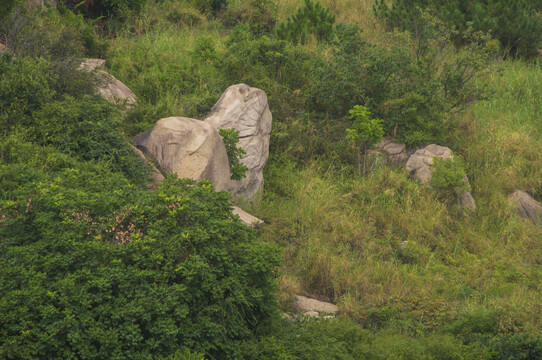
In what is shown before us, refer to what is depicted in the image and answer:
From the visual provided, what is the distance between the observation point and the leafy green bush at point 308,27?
A: 42.4ft

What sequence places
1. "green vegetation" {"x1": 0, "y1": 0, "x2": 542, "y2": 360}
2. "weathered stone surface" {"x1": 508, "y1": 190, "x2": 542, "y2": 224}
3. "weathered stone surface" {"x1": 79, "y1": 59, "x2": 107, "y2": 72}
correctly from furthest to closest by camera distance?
"weathered stone surface" {"x1": 508, "y1": 190, "x2": 542, "y2": 224} < "weathered stone surface" {"x1": 79, "y1": 59, "x2": 107, "y2": 72} < "green vegetation" {"x1": 0, "y1": 0, "x2": 542, "y2": 360}

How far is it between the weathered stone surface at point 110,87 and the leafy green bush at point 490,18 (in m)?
6.93

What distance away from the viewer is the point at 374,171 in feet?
31.1

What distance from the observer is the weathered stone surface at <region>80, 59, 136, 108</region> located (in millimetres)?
8492

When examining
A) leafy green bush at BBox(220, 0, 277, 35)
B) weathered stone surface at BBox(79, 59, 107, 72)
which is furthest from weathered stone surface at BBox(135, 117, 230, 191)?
leafy green bush at BBox(220, 0, 277, 35)

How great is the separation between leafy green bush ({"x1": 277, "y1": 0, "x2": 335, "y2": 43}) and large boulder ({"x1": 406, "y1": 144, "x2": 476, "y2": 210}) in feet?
14.3

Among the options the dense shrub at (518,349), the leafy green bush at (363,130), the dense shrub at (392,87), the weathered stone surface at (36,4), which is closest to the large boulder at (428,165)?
the dense shrub at (392,87)

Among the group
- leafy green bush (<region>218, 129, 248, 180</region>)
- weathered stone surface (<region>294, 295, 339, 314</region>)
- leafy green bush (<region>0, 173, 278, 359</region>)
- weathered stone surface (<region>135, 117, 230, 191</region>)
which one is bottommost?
weathered stone surface (<region>294, 295, 339, 314</region>)

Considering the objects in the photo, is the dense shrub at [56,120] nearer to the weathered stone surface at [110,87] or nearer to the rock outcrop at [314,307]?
the weathered stone surface at [110,87]

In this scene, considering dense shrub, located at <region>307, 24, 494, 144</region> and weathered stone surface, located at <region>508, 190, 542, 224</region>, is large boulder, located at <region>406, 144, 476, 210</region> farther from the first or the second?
weathered stone surface, located at <region>508, 190, 542, 224</region>

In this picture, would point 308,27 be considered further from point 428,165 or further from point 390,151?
point 428,165

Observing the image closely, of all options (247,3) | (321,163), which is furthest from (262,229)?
(247,3)

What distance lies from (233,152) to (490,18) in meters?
8.09

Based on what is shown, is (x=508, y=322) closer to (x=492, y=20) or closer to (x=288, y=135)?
(x=288, y=135)
